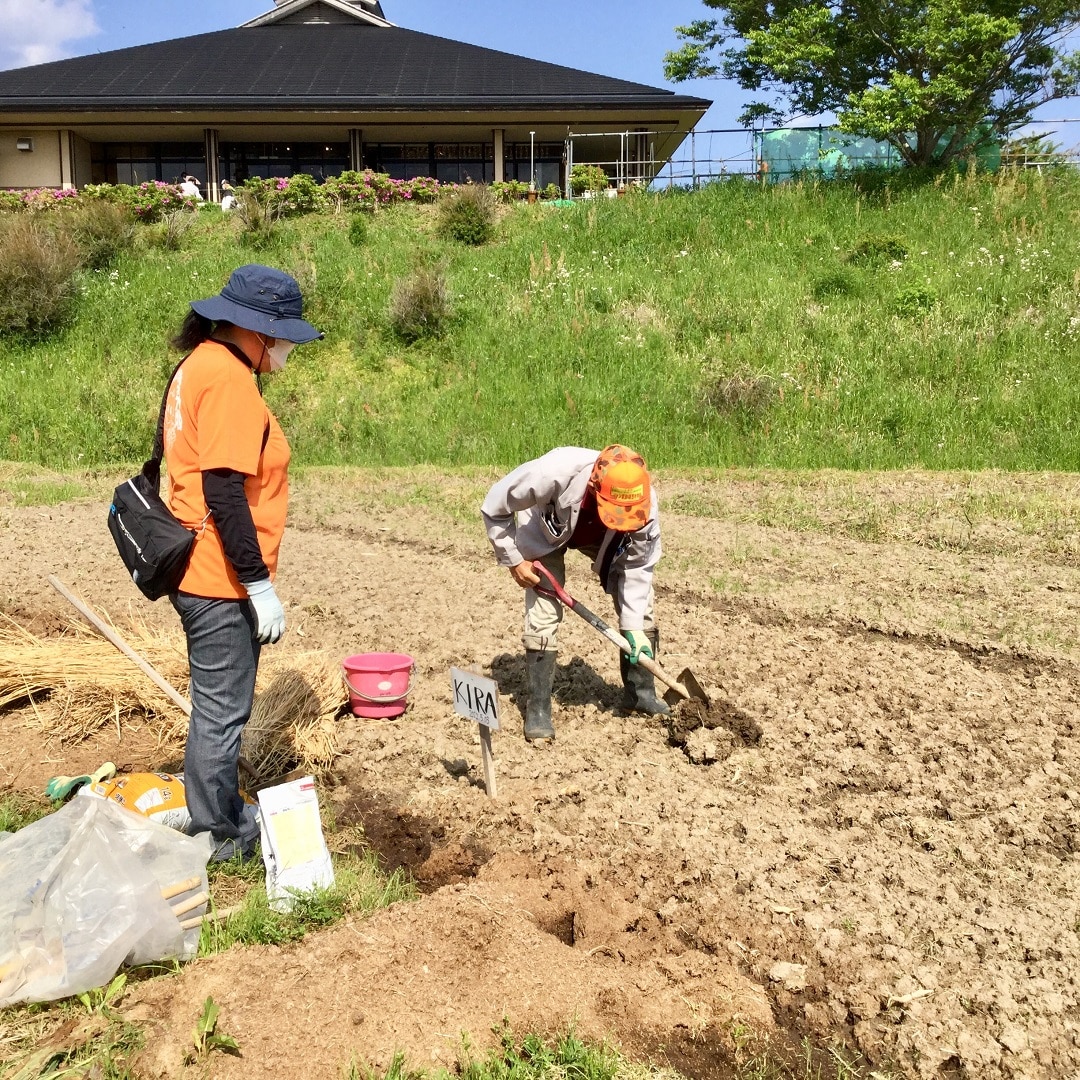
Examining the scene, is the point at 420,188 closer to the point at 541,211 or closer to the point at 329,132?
the point at 541,211

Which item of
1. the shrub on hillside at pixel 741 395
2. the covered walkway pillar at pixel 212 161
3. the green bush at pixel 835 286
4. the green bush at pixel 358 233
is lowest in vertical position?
the shrub on hillside at pixel 741 395

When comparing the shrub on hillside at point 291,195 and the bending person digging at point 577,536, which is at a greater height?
the shrub on hillside at point 291,195

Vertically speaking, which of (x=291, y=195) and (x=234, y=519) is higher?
(x=291, y=195)

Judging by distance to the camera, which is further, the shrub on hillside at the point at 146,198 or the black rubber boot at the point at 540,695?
the shrub on hillside at the point at 146,198

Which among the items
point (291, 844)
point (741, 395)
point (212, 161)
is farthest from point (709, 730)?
point (212, 161)

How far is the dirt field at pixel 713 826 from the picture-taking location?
2762mm

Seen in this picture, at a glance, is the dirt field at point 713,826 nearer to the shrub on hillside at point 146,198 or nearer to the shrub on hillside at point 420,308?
the shrub on hillside at point 420,308

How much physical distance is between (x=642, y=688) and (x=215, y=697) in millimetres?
2198

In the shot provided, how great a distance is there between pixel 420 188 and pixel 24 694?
54.4ft

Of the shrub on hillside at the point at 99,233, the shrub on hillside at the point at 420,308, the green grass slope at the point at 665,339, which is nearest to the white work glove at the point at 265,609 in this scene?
the green grass slope at the point at 665,339

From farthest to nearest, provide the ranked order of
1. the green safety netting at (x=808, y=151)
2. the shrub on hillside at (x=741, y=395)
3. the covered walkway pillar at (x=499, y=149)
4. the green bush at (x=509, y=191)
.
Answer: the covered walkway pillar at (x=499, y=149)
the green safety netting at (x=808, y=151)
the green bush at (x=509, y=191)
the shrub on hillside at (x=741, y=395)

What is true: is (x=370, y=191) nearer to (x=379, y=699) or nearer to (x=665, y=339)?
(x=665, y=339)

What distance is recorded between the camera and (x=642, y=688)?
485cm

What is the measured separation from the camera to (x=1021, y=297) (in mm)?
14016
